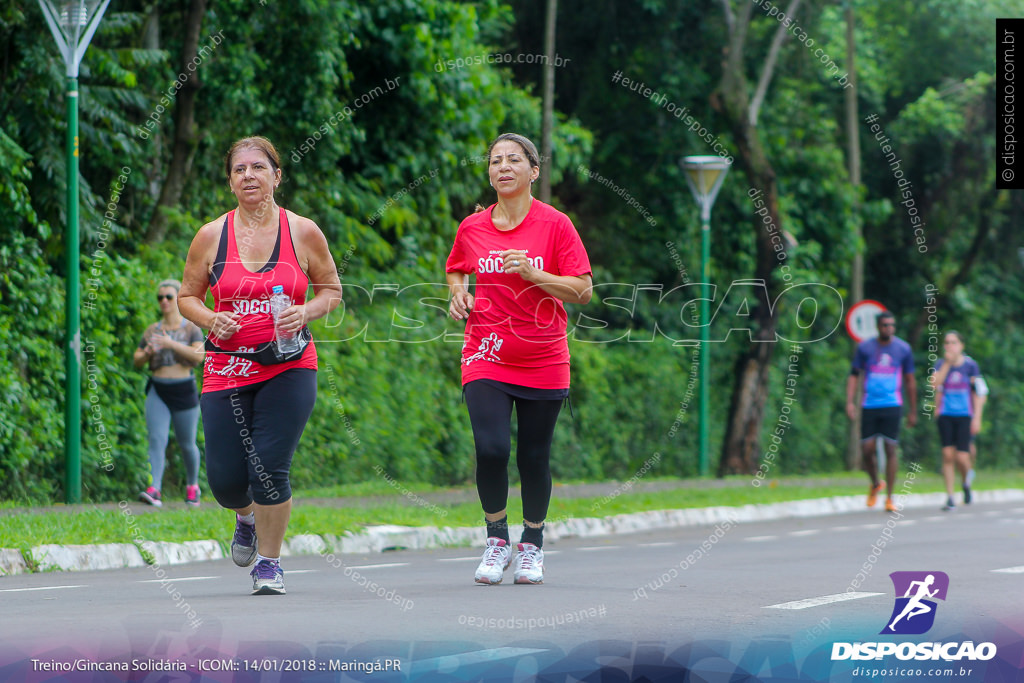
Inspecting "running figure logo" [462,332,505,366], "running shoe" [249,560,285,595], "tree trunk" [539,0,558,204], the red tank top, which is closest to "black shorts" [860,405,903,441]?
"tree trunk" [539,0,558,204]

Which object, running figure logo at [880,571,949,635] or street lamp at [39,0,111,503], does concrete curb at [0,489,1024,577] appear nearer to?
street lamp at [39,0,111,503]

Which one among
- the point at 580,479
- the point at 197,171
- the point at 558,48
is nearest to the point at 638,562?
the point at 197,171

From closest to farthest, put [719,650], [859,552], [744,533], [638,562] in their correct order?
[719,650] < [638,562] < [859,552] < [744,533]

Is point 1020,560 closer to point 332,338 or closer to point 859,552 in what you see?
point 859,552

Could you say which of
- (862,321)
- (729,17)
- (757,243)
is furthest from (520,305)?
(757,243)

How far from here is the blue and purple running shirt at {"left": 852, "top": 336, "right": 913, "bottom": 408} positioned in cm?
1527

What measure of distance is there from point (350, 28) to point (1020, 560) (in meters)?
9.57

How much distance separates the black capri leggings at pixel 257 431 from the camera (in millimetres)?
6457

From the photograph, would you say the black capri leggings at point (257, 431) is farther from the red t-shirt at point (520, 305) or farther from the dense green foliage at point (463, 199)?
the dense green foliage at point (463, 199)

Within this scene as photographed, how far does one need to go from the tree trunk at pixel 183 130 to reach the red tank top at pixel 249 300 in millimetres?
8250

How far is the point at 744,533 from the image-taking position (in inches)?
531

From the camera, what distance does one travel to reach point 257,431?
6469 mm

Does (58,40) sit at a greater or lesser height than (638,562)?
greater

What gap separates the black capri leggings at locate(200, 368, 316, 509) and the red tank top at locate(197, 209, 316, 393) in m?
0.05
